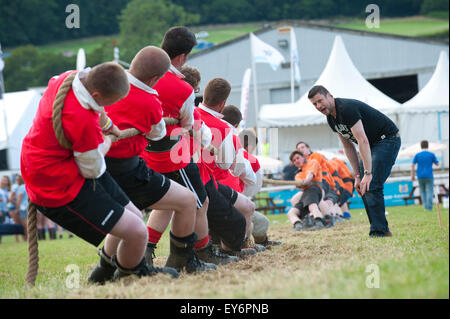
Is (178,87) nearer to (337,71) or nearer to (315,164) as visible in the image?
(315,164)

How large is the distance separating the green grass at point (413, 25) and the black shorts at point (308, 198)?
4790 cm

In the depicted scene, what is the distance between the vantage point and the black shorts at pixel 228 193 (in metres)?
6.01

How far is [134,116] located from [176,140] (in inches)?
26.9

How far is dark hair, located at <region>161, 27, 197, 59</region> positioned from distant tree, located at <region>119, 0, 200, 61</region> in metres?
57.8

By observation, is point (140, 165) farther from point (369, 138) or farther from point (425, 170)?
point (425, 170)

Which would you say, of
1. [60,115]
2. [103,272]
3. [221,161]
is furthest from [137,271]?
[221,161]

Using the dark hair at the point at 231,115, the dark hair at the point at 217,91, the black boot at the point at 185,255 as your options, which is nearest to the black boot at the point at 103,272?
the black boot at the point at 185,255

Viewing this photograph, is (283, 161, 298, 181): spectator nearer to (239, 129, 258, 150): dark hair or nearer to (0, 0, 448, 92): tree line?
(239, 129, 258, 150): dark hair

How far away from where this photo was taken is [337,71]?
69.1 ft

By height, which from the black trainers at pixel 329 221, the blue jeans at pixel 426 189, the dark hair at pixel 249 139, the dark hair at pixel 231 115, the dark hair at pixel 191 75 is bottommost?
the blue jeans at pixel 426 189

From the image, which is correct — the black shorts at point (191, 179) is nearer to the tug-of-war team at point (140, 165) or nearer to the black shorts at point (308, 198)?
the tug-of-war team at point (140, 165)

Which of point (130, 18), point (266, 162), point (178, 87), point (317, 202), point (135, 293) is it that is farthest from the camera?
point (130, 18)

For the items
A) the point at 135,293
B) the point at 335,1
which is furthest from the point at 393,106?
the point at 335,1
